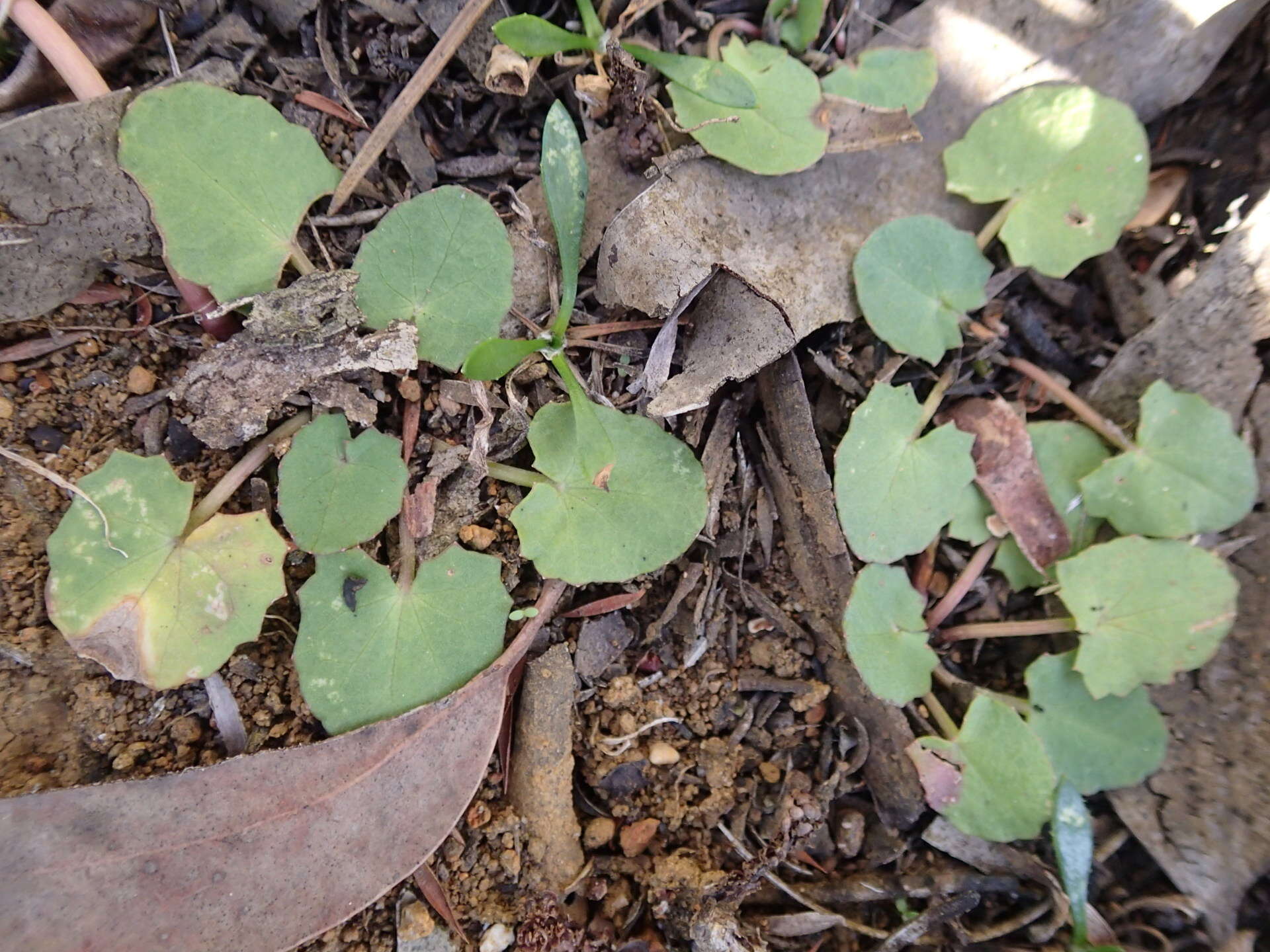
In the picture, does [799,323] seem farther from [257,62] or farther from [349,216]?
[257,62]

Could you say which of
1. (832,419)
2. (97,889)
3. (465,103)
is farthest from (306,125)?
(97,889)

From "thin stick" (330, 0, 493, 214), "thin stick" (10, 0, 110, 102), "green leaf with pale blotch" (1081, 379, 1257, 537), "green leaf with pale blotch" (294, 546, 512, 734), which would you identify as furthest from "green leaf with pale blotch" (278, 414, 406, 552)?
"green leaf with pale blotch" (1081, 379, 1257, 537)

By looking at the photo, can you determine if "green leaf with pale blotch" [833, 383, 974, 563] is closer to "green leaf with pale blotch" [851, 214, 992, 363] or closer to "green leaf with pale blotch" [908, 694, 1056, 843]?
"green leaf with pale blotch" [851, 214, 992, 363]

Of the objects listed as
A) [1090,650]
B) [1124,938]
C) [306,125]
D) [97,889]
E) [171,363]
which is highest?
[306,125]

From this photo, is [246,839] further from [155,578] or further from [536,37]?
[536,37]

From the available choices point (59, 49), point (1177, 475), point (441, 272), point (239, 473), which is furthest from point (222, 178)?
point (1177, 475)

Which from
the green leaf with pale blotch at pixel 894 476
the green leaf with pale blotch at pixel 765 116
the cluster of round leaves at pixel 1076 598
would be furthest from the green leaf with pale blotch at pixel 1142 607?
the green leaf with pale blotch at pixel 765 116
